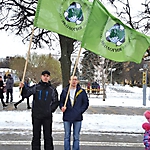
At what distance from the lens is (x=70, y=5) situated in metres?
6.21

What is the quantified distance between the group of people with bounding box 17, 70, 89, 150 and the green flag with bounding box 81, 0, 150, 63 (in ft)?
2.60

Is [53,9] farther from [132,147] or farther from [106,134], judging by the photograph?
[106,134]

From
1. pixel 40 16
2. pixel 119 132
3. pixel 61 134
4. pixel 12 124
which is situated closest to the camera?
pixel 40 16

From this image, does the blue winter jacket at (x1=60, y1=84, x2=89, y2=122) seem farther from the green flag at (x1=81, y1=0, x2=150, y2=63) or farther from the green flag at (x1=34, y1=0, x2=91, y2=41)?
the green flag at (x1=34, y1=0, x2=91, y2=41)

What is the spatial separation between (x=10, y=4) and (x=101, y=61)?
48.0ft

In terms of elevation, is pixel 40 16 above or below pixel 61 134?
above

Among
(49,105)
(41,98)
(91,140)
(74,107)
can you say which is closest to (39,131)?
(49,105)

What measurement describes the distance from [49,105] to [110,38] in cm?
177

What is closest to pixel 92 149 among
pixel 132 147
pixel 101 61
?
pixel 132 147

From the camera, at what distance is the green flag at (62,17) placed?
6137 mm

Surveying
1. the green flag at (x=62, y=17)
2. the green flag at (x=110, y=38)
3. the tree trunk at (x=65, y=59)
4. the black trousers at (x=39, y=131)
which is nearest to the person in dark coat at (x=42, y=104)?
the black trousers at (x=39, y=131)

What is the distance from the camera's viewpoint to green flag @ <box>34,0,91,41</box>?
20.1 ft

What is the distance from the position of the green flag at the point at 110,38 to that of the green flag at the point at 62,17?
0.21 metres

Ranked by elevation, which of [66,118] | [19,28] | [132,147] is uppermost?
[19,28]
